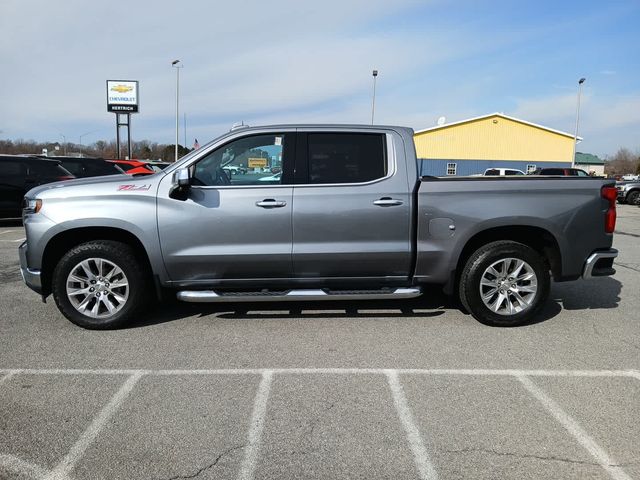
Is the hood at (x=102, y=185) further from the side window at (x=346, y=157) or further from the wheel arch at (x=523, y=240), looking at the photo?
the wheel arch at (x=523, y=240)

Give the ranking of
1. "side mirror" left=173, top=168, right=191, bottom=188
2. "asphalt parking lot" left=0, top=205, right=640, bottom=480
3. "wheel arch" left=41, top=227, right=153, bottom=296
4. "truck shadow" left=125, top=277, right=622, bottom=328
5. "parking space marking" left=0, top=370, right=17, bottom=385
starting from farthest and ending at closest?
"truck shadow" left=125, top=277, right=622, bottom=328
"wheel arch" left=41, top=227, right=153, bottom=296
"side mirror" left=173, top=168, right=191, bottom=188
"parking space marking" left=0, top=370, right=17, bottom=385
"asphalt parking lot" left=0, top=205, right=640, bottom=480

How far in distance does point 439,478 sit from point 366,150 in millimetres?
3182

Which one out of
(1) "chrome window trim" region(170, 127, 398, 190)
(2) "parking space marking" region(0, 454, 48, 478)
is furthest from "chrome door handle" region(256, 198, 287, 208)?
(2) "parking space marking" region(0, 454, 48, 478)

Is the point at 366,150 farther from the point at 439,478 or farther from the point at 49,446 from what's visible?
the point at 49,446

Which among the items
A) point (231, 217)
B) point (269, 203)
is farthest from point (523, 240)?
point (231, 217)

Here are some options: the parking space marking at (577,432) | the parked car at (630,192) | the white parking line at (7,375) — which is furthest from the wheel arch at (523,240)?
the parked car at (630,192)

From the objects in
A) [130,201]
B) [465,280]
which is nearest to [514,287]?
[465,280]

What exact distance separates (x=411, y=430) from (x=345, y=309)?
2.46 m

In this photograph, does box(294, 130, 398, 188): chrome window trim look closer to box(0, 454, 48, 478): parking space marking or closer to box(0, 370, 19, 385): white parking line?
box(0, 370, 19, 385): white parking line

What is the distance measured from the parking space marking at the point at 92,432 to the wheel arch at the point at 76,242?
145cm

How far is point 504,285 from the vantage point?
16.1 ft

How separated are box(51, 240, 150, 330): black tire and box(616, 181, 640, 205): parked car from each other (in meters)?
27.0

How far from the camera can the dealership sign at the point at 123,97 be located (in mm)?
41125

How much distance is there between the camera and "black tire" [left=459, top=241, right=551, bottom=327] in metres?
4.87
